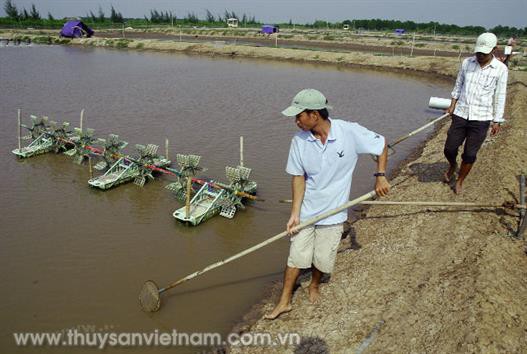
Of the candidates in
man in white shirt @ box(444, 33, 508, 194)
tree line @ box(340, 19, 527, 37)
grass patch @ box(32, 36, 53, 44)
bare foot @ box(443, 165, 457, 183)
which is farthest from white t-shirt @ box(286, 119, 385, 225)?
tree line @ box(340, 19, 527, 37)

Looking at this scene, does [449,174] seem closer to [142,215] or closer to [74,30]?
[142,215]

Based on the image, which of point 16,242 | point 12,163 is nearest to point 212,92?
point 12,163

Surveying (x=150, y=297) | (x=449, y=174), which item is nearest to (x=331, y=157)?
(x=150, y=297)

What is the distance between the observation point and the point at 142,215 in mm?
7312

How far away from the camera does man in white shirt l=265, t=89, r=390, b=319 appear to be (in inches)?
120

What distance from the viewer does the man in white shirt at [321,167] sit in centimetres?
304

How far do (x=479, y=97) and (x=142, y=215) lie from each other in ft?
19.3

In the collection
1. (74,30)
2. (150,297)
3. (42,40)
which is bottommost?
(150,297)

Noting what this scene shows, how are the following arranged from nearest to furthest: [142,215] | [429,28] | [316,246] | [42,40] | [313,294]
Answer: [316,246]
[313,294]
[142,215]
[42,40]
[429,28]

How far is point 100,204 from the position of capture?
7711 millimetres

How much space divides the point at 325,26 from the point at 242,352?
271 ft

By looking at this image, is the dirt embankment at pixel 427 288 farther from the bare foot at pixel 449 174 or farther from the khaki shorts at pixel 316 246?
the khaki shorts at pixel 316 246

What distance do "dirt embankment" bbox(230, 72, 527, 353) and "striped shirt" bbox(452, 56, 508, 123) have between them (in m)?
1.21

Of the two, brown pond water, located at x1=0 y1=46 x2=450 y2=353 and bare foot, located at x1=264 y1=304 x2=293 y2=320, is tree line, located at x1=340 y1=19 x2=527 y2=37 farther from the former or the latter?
bare foot, located at x1=264 y1=304 x2=293 y2=320
